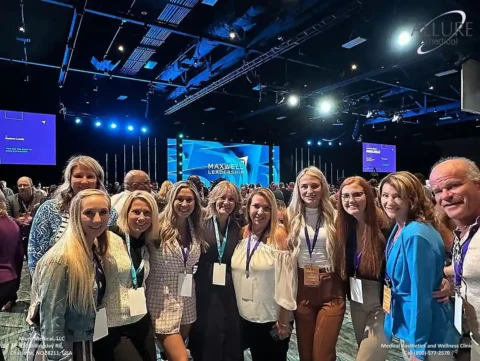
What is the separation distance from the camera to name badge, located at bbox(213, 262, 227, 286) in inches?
88.8

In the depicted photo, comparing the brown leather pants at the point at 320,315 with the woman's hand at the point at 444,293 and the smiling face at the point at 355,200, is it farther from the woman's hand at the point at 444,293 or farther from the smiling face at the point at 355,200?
the woman's hand at the point at 444,293

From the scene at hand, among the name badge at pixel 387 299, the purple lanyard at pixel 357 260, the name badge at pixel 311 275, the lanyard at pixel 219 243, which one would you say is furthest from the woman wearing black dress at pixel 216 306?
the name badge at pixel 387 299

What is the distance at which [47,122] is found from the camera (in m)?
9.23

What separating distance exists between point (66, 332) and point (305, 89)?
8.22 meters

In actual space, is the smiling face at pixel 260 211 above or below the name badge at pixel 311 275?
above

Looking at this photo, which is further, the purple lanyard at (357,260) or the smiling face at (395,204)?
the purple lanyard at (357,260)

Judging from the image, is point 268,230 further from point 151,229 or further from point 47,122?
point 47,122

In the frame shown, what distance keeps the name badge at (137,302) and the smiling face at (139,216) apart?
35cm

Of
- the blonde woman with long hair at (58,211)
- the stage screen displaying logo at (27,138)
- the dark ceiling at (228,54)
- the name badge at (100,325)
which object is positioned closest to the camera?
the name badge at (100,325)

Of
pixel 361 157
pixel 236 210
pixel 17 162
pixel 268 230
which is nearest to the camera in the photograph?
pixel 268 230

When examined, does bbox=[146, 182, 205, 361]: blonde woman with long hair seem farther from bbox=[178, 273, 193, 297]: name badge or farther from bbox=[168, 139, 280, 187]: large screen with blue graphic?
bbox=[168, 139, 280, 187]: large screen with blue graphic

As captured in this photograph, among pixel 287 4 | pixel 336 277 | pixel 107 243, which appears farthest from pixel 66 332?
pixel 287 4

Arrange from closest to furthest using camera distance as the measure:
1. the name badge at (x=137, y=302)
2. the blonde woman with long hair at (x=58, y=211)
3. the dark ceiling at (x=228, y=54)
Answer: the name badge at (x=137, y=302), the blonde woman with long hair at (x=58, y=211), the dark ceiling at (x=228, y=54)

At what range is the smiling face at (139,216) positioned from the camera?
79.8 inches
